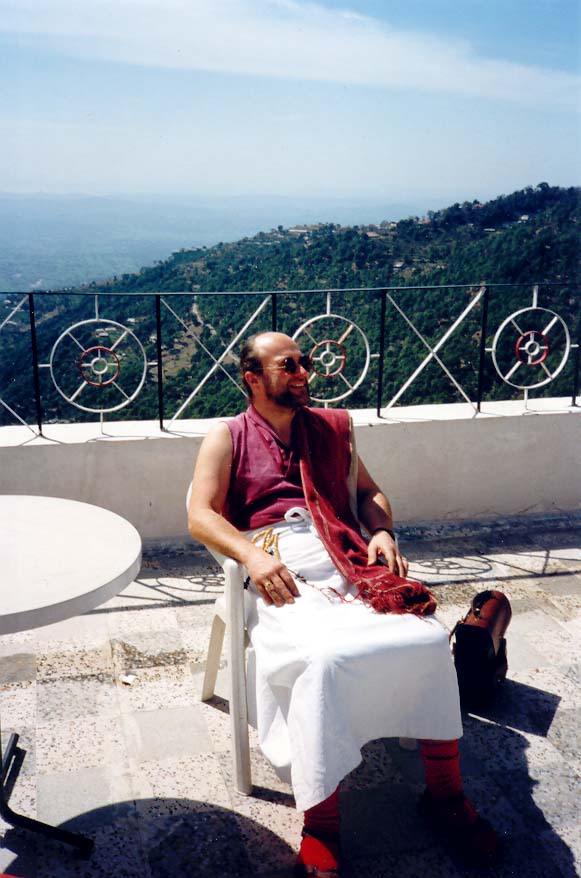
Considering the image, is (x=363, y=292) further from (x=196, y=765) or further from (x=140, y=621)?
(x=196, y=765)

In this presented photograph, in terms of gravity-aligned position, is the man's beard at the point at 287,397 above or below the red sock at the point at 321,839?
above

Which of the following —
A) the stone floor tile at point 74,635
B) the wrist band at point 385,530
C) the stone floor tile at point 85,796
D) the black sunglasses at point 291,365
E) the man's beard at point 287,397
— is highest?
the black sunglasses at point 291,365

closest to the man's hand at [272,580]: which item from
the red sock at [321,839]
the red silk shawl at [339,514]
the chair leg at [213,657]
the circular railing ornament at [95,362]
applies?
the red silk shawl at [339,514]

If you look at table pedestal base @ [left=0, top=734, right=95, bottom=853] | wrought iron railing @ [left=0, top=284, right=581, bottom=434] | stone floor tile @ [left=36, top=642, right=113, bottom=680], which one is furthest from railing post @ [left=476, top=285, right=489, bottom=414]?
table pedestal base @ [left=0, top=734, right=95, bottom=853]

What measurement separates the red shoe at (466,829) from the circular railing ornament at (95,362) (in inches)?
91.3

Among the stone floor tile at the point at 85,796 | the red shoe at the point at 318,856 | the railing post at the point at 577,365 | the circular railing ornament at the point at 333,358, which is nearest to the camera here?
the red shoe at the point at 318,856

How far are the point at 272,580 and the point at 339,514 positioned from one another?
40 centimetres

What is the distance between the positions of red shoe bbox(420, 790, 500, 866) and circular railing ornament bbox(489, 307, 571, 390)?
2.54 m

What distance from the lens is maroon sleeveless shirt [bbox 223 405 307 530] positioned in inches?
92.7

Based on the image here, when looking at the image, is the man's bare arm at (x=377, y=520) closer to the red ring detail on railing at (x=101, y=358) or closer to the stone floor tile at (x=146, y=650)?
the stone floor tile at (x=146, y=650)

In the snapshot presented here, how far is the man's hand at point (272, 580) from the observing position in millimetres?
2074

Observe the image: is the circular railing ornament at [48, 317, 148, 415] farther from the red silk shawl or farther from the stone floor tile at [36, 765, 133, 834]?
the stone floor tile at [36, 765, 133, 834]

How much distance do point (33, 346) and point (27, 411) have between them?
0.30 metres

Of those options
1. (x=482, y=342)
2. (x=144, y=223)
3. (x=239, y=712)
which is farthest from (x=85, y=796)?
(x=144, y=223)
